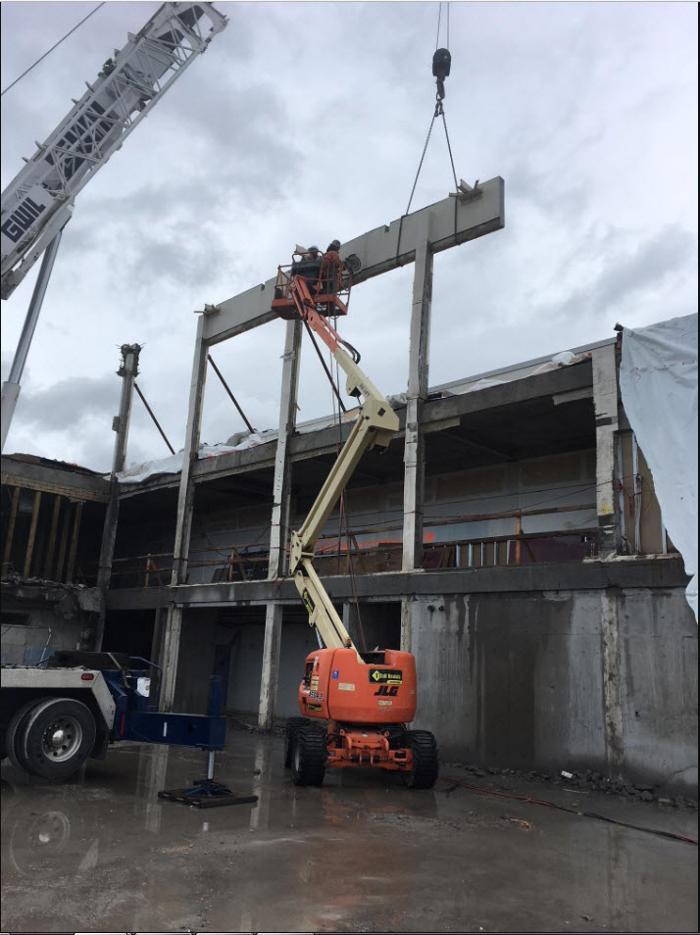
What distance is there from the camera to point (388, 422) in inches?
502

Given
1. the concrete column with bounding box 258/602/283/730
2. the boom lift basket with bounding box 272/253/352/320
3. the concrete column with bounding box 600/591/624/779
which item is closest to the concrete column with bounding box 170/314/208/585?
the concrete column with bounding box 258/602/283/730

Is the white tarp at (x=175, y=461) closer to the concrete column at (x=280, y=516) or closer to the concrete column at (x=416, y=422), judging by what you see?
the concrete column at (x=280, y=516)

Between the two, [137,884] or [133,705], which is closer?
[137,884]

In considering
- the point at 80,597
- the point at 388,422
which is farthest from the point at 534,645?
Result: the point at 80,597

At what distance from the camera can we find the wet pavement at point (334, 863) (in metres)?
5.53

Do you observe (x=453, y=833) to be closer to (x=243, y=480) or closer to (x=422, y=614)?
(x=422, y=614)

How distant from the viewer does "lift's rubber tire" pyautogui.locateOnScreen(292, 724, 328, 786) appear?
10.8 meters

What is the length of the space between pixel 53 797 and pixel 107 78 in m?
9.46

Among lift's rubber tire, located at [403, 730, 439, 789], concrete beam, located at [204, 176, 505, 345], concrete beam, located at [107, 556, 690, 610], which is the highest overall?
concrete beam, located at [204, 176, 505, 345]

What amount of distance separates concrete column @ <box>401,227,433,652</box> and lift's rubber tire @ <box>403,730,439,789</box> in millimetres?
3617

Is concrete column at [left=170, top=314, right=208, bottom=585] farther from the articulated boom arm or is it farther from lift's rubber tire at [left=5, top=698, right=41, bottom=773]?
lift's rubber tire at [left=5, top=698, right=41, bottom=773]

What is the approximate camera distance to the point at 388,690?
432 inches

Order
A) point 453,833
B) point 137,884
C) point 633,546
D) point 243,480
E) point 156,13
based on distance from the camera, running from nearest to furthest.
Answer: point 137,884 < point 453,833 < point 156,13 < point 633,546 < point 243,480

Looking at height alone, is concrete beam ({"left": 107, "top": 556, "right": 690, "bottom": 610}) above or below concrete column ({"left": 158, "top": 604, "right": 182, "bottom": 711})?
above
